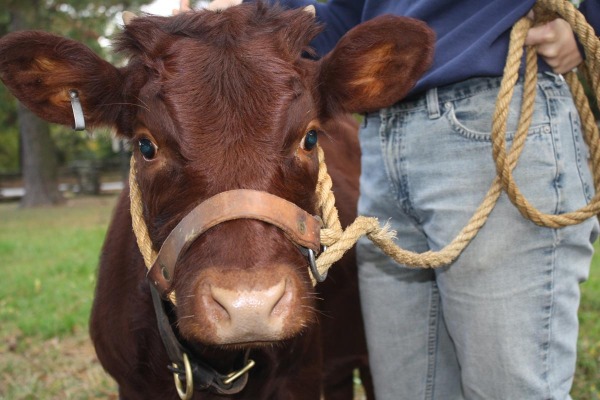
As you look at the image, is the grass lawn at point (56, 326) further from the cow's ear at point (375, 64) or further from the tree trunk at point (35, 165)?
the tree trunk at point (35, 165)

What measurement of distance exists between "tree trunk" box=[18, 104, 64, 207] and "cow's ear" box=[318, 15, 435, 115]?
65.1 feet

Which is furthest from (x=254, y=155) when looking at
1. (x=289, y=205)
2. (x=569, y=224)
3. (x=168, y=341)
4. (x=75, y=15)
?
(x=75, y=15)

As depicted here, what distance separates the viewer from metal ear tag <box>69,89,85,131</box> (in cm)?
231

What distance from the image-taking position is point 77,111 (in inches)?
92.0

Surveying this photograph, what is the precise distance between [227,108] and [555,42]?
3.81ft

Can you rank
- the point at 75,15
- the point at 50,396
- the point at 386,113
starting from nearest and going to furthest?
the point at 386,113 → the point at 50,396 → the point at 75,15

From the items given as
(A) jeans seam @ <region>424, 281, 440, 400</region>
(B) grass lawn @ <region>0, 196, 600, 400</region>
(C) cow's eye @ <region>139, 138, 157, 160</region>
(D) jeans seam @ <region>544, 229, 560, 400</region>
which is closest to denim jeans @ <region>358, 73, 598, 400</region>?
(D) jeans seam @ <region>544, 229, 560, 400</region>

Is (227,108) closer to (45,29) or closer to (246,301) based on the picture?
(246,301)

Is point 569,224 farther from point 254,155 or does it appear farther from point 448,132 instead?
point 254,155

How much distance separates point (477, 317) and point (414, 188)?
510 millimetres

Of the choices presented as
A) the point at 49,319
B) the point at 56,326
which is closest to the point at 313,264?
the point at 56,326

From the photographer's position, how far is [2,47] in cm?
217

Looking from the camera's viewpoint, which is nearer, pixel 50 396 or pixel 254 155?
pixel 254 155

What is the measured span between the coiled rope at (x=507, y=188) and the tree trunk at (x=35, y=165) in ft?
65.3
